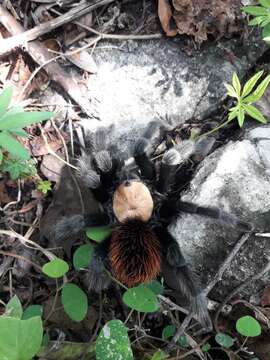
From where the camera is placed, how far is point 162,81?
3139 millimetres

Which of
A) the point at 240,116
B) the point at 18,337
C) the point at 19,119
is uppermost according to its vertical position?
the point at 19,119

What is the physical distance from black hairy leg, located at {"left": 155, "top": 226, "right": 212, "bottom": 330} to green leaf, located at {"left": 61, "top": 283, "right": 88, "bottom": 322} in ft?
1.65

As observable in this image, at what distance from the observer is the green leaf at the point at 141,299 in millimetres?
2348

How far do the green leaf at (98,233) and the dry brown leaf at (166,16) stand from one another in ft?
4.35

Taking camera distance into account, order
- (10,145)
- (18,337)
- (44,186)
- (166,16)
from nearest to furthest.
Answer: (18,337), (10,145), (44,186), (166,16)

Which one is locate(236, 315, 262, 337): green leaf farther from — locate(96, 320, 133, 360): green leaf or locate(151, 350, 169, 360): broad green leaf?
locate(96, 320, 133, 360): green leaf

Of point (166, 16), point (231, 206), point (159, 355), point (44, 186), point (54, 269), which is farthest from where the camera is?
point (166, 16)

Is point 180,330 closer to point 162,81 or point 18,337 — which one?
point 18,337

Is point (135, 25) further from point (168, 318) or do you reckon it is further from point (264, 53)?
point (168, 318)

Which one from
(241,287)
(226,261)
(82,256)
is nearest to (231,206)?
(226,261)

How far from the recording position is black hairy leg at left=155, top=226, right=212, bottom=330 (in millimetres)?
2467

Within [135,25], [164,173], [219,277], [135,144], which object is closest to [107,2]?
[135,25]

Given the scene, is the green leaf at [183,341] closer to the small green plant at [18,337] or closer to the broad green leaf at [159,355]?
the broad green leaf at [159,355]

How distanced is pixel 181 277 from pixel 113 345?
664mm
